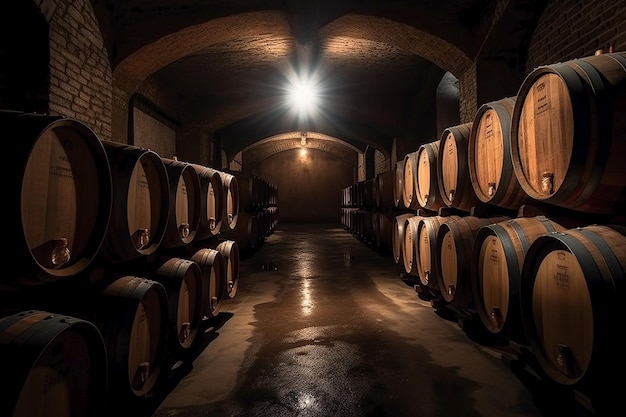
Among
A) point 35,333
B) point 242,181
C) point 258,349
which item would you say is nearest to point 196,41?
point 242,181

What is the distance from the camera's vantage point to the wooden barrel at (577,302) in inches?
65.1

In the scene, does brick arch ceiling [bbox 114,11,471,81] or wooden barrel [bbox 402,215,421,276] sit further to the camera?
brick arch ceiling [bbox 114,11,471,81]

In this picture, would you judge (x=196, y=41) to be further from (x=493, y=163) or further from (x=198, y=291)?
(x=493, y=163)

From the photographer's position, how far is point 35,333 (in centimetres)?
133

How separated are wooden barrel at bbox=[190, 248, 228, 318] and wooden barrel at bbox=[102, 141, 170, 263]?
908 mm

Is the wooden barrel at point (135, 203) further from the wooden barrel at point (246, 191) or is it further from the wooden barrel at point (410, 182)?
the wooden barrel at point (246, 191)

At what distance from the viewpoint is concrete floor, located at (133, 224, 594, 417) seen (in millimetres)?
2291

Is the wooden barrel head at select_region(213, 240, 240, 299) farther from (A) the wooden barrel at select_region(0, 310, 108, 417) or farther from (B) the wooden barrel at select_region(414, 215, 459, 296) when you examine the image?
(A) the wooden barrel at select_region(0, 310, 108, 417)

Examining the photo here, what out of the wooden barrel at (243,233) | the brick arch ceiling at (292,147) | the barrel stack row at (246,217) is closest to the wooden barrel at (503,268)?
the barrel stack row at (246,217)

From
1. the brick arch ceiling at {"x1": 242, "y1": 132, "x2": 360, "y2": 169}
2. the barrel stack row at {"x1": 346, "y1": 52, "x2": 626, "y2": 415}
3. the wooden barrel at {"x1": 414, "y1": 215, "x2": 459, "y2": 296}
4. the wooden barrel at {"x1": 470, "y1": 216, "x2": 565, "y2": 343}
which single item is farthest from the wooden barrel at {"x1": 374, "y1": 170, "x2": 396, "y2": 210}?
the brick arch ceiling at {"x1": 242, "y1": 132, "x2": 360, "y2": 169}

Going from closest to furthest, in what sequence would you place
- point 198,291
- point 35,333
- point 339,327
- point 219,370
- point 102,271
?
point 35,333 < point 102,271 < point 219,370 < point 198,291 < point 339,327

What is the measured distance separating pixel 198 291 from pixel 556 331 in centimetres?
253

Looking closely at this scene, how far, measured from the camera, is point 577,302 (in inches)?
72.8

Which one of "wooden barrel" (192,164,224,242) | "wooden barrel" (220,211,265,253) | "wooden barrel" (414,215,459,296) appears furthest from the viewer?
"wooden barrel" (220,211,265,253)
